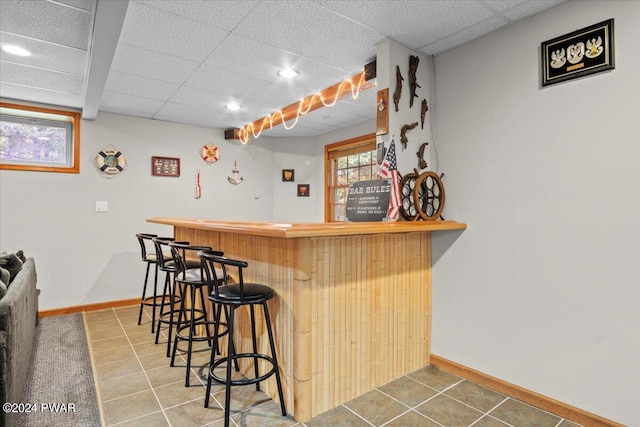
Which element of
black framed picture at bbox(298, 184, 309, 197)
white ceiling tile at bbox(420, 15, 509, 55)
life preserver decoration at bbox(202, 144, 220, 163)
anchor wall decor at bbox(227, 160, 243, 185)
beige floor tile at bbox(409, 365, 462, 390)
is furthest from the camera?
black framed picture at bbox(298, 184, 309, 197)

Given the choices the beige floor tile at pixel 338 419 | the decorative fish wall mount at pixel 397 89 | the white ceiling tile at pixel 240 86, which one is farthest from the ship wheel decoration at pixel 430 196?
the white ceiling tile at pixel 240 86

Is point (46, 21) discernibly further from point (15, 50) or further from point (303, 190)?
point (303, 190)

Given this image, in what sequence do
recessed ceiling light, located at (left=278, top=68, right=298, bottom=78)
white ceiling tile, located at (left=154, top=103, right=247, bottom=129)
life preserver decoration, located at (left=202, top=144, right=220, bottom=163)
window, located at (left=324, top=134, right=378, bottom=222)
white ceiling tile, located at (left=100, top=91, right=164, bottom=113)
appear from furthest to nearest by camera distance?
1. life preserver decoration, located at (left=202, top=144, right=220, bottom=163)
2. window, located at (left=324, top=134, right=378, bottom=222)
3. white ceiling tile, located at (left=154, top=103, right=247, bottom=129)
4. white ceiling tile, located at (left=100, top=91, right=164, bottom=113)
5. recessed ceiling light, located at (left=278, top=68, right=298, bottom=78)

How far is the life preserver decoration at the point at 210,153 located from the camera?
5.37m

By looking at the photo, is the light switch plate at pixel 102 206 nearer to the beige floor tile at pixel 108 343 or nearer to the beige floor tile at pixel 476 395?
the beige floor tile at pixel 108 343

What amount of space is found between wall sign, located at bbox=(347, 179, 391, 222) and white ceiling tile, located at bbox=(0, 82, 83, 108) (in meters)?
3.36

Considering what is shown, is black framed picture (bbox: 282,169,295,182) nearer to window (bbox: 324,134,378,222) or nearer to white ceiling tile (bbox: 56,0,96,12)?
window (bbox: 324,134,378,222)

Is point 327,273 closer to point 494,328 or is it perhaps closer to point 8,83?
point 494,328

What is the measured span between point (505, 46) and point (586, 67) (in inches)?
22.8

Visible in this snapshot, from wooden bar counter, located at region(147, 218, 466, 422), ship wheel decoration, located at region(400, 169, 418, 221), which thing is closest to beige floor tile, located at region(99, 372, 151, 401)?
wooden bar counter, located at region(147, 218, 466, 422)

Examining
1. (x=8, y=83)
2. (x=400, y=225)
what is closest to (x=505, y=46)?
(x=400, y=225)

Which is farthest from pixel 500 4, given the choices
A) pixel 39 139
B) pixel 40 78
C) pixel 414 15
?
pixel 39 139

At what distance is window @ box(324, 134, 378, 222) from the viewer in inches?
205

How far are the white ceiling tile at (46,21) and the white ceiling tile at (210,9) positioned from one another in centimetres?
60
